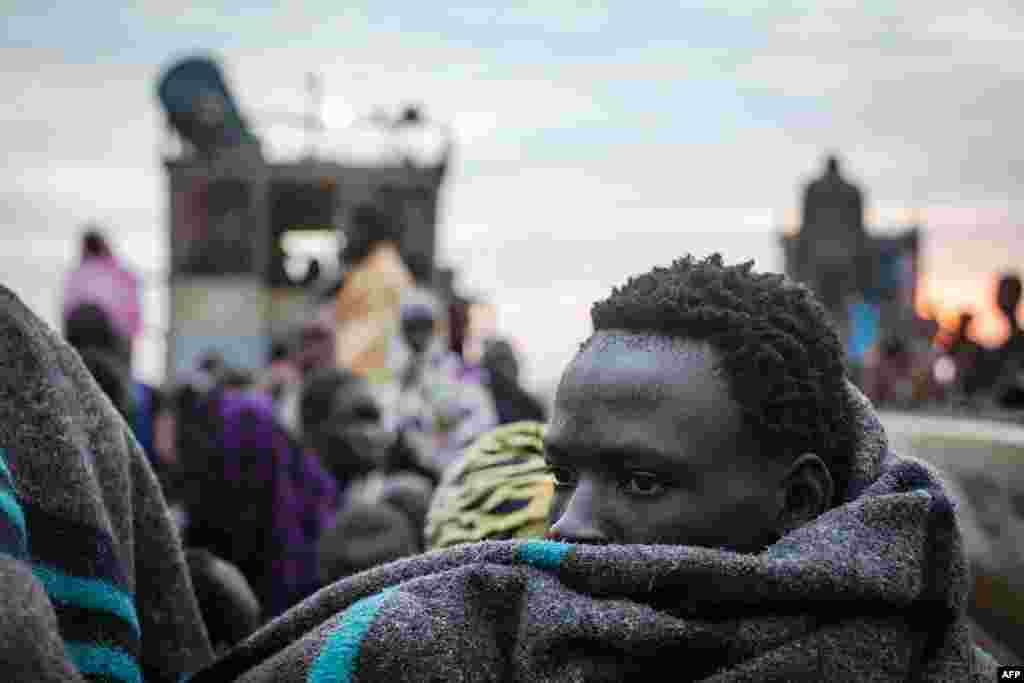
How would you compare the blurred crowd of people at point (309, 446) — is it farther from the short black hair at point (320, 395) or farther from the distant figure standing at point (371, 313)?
the distant figure standing at point (371, 313)

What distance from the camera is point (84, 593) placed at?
60.1 inches

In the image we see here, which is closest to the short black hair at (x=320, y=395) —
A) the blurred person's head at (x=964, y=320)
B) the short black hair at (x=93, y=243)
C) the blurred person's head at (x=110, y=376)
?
the blurred person's head at (x=110, y=376)

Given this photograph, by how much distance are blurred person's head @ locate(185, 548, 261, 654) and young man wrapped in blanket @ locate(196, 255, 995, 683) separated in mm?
715

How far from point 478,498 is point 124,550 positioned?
855 mm

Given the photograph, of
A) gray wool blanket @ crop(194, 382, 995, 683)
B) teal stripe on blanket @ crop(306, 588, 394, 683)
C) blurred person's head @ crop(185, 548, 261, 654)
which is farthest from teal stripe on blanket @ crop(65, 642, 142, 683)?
blurred person's head @ crop(185, 548, 261, 654)

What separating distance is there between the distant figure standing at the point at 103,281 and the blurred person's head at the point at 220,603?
20.6ft

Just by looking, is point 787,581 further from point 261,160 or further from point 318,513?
point 261,160

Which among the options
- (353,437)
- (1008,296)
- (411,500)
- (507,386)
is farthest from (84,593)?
(1008,296)

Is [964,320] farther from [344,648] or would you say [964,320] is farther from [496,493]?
[344,648]

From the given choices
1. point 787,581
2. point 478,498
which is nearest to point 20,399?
point 787,581

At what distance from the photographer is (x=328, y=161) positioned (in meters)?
25.8

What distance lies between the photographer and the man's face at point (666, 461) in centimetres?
154

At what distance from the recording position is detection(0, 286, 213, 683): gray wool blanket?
1.42 meters

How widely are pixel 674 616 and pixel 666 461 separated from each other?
0.19m
